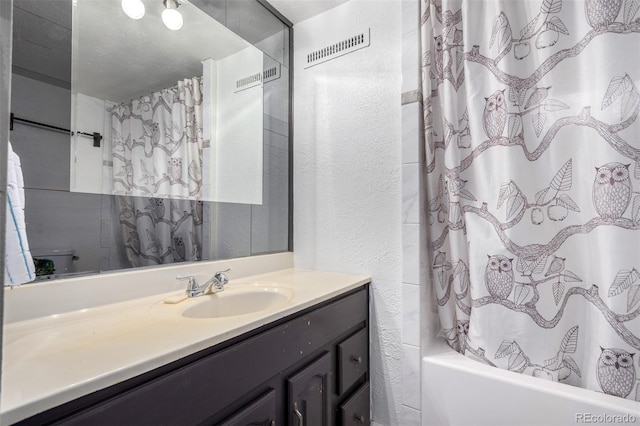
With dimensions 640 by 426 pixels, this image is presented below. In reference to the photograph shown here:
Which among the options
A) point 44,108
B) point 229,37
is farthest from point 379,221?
point 44,108

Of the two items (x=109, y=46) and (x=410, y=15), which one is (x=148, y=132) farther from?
(x=410, y=15)

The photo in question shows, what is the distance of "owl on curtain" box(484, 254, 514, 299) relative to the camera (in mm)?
1130

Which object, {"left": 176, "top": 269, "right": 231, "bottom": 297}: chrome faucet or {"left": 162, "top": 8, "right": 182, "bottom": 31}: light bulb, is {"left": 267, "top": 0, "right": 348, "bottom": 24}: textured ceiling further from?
{"left": 176, "top": 269, "right": 231, "bottom": 297}: chrome faucet

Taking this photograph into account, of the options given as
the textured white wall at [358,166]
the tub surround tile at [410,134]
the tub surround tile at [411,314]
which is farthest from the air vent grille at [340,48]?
the tub surround tile at [411,314]

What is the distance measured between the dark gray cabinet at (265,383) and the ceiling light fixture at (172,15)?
1251mm

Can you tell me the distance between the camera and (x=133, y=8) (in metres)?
1.11

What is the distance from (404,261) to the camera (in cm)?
132

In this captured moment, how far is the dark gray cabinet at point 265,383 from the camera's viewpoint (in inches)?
21.9

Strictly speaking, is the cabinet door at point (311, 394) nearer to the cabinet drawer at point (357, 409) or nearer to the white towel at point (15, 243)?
the cabinet drawer at point (357, 409)

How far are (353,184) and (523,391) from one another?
1048 mm

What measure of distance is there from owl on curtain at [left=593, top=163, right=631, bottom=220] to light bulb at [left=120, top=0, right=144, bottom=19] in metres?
1.72

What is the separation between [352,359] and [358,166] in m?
0.89

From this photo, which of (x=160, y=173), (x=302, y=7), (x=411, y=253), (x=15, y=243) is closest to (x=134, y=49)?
(x=160, y=173)

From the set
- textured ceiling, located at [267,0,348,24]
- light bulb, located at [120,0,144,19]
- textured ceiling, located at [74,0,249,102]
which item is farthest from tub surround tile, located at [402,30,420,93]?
light bulb, located at [120,0,144,19]
